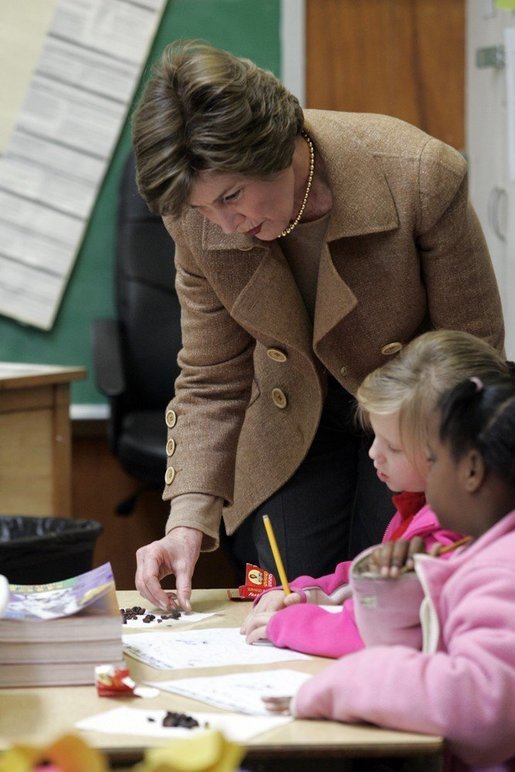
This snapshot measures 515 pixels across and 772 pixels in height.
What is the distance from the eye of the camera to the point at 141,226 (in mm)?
3398

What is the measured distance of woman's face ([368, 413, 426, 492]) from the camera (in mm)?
1414

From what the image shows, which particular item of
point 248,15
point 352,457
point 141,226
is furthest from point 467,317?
point 248,15

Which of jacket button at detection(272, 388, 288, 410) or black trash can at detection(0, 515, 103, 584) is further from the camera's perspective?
black trash can at detection(0, 515, 103, 584)

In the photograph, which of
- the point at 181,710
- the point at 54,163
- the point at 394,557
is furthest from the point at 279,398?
the point at 54,163

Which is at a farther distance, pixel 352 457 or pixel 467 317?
pixel 352 457

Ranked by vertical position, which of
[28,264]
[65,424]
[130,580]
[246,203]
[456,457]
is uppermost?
[246,203]

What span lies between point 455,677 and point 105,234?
8.74 feet

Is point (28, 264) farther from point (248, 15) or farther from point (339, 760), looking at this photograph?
point (339, 760)

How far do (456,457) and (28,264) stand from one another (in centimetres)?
249

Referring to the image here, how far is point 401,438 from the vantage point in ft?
4.61

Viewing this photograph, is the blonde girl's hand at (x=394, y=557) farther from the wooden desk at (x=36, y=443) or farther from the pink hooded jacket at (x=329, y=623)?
the wooden desk at (x=36, y=443)

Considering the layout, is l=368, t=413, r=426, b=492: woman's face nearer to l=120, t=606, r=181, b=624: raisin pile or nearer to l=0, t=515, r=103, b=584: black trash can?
l=120, t=606, r=181, b=624: raisin pile

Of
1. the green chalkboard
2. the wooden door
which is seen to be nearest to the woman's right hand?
the green chalkboard

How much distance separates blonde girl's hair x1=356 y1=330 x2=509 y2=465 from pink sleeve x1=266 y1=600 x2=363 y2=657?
21cm
